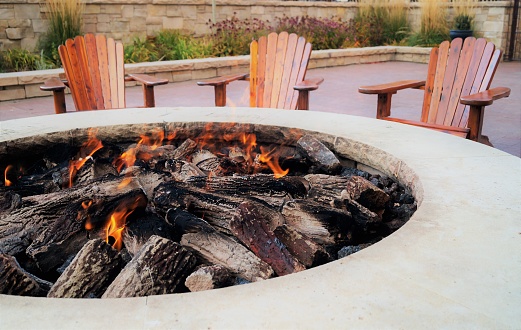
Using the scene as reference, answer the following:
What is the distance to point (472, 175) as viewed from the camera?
189 cm

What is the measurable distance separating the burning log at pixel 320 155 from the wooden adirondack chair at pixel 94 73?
230 centimetres

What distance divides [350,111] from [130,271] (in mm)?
5007

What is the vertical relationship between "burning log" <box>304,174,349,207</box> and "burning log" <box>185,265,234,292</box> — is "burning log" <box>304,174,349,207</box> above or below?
above

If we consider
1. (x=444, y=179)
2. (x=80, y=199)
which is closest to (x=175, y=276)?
(x=80, y=199)

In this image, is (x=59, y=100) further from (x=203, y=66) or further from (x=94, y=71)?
(x=203, y=66)

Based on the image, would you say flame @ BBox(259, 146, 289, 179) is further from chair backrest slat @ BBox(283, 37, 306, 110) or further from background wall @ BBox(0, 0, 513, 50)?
background wall @ BBox(0, 0, 513, 50)

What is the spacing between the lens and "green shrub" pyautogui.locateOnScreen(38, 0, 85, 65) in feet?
28.3

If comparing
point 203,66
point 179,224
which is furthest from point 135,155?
point 203,66

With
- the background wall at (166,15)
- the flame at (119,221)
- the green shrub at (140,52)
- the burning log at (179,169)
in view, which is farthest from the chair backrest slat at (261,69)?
the background wall at (166,15)

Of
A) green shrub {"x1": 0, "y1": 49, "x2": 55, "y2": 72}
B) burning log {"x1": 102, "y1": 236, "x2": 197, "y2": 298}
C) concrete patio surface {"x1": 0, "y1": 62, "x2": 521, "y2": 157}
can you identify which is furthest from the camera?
green shrub {"x1": 0, "y1": 49, "x2": 55, "y2": 72}

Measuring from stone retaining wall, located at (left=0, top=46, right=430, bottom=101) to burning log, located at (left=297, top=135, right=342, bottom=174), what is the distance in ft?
18.9

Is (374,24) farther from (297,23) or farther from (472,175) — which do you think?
(472,175)

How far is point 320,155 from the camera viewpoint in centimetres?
240

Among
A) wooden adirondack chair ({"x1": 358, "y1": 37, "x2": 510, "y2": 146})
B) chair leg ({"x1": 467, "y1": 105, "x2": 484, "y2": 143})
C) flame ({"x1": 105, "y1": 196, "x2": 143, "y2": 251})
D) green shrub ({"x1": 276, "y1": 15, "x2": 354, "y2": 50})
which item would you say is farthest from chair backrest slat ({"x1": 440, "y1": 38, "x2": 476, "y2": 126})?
green shrub ({"x1": 276, "y1": 15, "x2": 354, "y2": 50})
